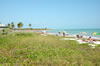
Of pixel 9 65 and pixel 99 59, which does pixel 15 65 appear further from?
pixel 99 59

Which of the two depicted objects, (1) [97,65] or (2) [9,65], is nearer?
(2) [9,65]

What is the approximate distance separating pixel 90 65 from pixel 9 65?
355 centimetres

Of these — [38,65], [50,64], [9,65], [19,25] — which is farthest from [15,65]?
[19,25]

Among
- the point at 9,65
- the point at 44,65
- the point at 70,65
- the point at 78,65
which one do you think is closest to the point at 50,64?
the point at 44,65

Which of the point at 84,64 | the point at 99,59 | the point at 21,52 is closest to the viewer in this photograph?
the point at 84,64

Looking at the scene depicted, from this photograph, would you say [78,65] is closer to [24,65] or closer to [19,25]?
[24,65]

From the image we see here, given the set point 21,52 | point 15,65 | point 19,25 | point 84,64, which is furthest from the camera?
point 19,25

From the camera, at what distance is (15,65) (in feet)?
15.9

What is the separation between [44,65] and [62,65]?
0.77 meters

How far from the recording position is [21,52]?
7.60m

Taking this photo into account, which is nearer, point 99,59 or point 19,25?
point 99,59

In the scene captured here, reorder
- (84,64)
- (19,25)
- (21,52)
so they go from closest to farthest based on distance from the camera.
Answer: (84,64), (21,52), (19,25)

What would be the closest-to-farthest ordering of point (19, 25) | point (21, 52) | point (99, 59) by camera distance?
point (99, 59), point (21, 52), point (19, 25)

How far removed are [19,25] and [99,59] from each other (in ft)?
323
